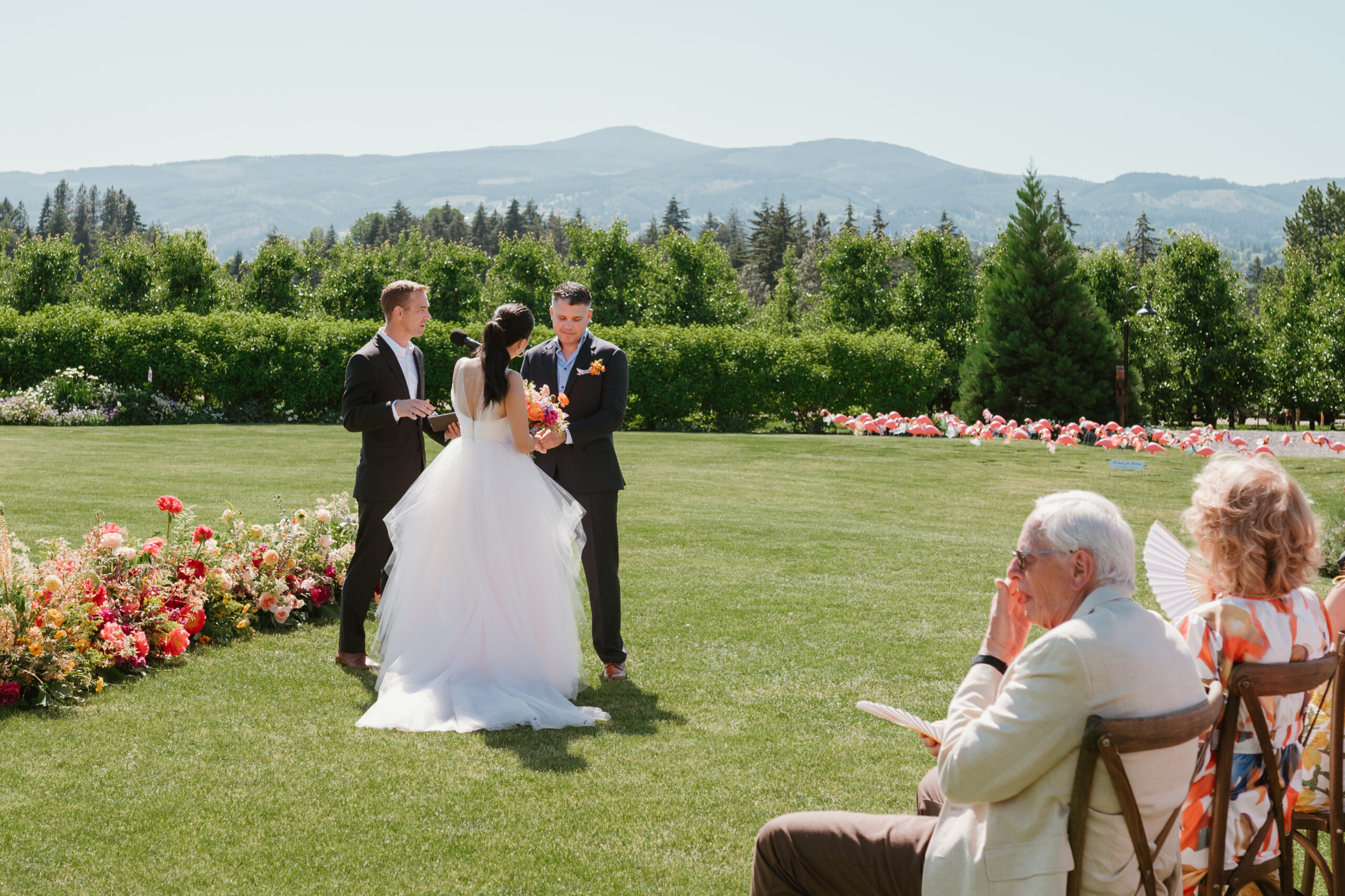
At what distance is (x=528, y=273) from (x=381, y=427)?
37622mm

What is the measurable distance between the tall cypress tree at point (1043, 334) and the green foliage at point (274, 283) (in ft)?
83.7

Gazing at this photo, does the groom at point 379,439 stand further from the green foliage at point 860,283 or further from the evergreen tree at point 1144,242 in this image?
the evergreen tree at point 1144,242

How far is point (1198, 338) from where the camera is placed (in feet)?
121

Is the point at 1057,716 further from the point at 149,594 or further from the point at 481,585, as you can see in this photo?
the point at 149,594

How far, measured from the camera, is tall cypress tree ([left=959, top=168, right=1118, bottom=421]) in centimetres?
2798

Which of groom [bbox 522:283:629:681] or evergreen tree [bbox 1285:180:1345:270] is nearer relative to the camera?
groom [bbox 522:283:629:681]

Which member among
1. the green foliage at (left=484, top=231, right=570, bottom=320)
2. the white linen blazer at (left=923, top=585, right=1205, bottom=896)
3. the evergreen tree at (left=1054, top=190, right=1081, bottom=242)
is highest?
the evergreen tree at (left=1054, top=190, right=1081, bottom=242)

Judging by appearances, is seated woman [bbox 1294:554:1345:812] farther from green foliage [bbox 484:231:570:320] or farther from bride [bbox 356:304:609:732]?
green foliage [bbox 484:231:570:320]

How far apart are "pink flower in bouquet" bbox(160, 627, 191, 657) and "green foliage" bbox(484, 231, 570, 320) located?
36.5 m

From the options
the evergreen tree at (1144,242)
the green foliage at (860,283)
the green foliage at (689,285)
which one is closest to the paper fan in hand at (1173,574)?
the green foliage at (689,285)

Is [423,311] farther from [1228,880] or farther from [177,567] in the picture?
[1228,880]

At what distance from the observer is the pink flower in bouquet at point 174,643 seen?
21.0 feet

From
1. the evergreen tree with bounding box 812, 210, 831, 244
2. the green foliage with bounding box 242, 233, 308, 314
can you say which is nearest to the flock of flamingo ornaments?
the green foliage with bounding box 242, 233, 308, 314

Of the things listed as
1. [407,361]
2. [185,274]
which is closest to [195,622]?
[407,361]
